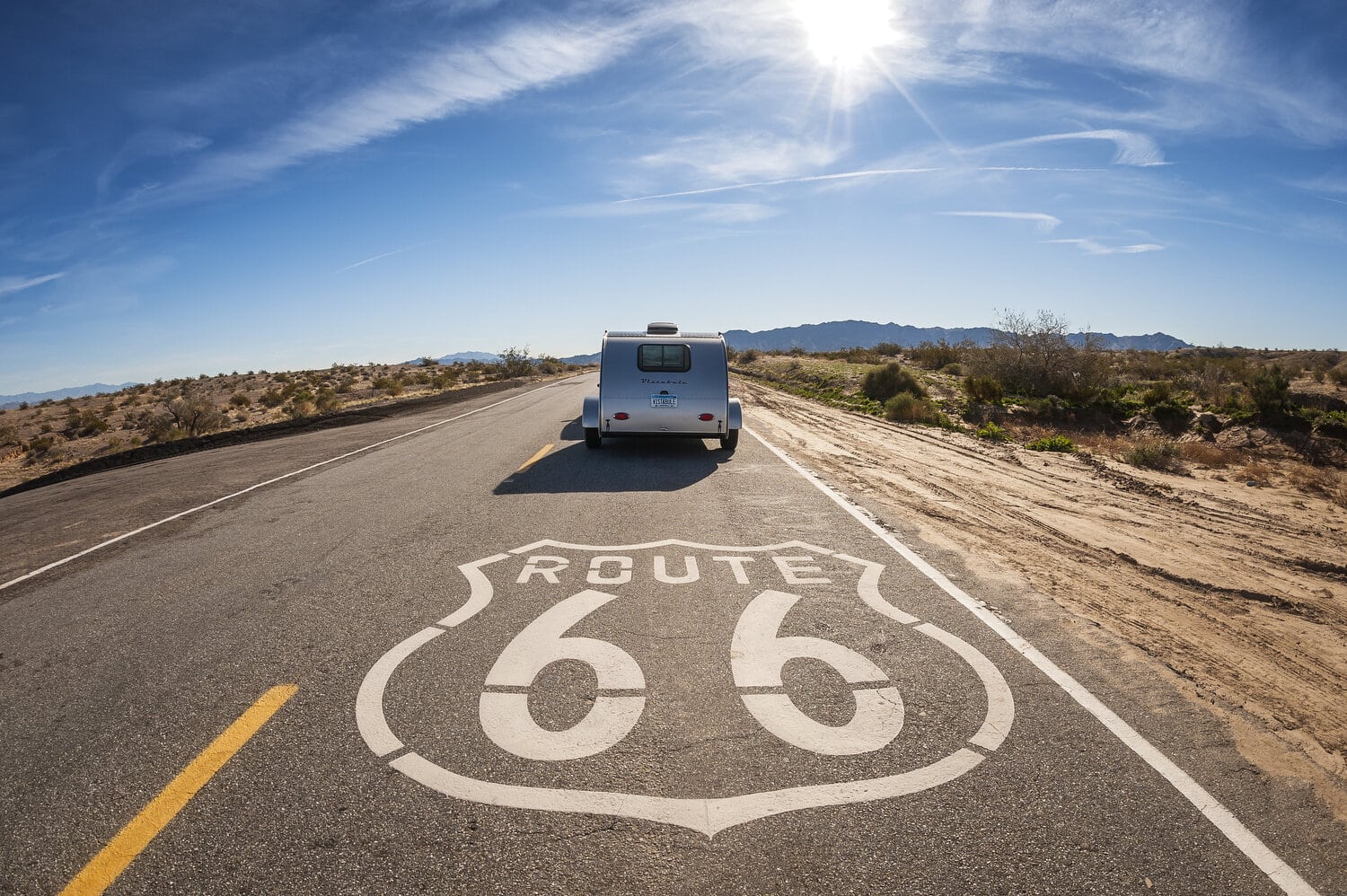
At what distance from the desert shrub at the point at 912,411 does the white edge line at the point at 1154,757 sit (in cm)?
1266

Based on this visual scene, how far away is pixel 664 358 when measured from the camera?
11180 millimetres

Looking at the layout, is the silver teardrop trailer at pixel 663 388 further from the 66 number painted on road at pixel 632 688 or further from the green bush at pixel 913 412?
the green bush at pixel 913 412

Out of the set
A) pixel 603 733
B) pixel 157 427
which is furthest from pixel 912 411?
pixel 157 427

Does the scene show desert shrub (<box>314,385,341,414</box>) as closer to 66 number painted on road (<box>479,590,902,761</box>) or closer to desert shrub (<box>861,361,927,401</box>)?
desert shrub (<box>861,361,927,401</box>)

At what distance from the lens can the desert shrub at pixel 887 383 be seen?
22.2 m

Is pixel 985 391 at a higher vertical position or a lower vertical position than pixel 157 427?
higher

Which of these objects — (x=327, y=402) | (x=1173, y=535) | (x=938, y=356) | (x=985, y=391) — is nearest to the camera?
(x=1173, y=535)

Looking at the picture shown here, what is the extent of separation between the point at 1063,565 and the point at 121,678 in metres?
6.74

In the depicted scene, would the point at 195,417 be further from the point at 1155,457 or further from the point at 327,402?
the point at 1155,457

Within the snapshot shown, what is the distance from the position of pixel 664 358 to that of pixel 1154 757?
29.6 ft

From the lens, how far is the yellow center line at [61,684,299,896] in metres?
2.32

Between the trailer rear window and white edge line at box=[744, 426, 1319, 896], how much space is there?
6.45 meters

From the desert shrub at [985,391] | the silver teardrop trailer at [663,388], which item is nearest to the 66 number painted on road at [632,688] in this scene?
the silver teardrop trailer at [663,388]

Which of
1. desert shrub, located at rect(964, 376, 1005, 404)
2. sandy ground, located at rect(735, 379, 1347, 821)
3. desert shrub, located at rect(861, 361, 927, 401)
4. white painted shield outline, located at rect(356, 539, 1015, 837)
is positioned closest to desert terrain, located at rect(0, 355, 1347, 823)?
sandy ground, located at rect(735, 379, 1347, 821)
